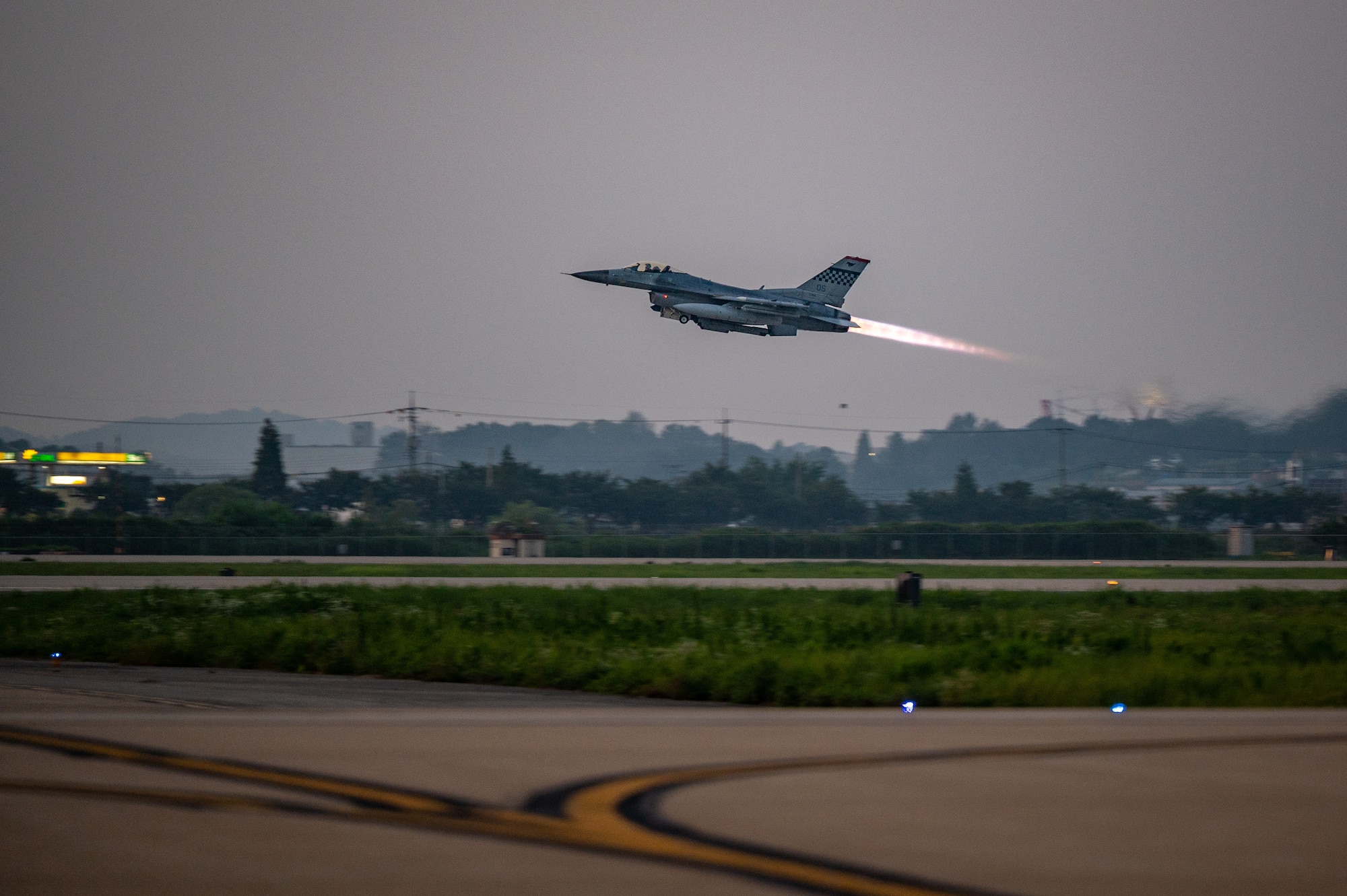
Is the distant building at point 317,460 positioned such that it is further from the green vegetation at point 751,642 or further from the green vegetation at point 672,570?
the green vegetation at point 751,642

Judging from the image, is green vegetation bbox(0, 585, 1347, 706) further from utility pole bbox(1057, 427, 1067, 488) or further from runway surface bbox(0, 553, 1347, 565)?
utility pole bbox(1057, 427, 1067, 488)

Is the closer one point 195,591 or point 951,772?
point 951,772

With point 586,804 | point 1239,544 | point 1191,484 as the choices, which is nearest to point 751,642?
point 586,804

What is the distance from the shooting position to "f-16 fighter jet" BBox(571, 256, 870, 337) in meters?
42.6

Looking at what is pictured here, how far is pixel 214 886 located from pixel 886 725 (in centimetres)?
621

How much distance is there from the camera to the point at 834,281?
1748 inches

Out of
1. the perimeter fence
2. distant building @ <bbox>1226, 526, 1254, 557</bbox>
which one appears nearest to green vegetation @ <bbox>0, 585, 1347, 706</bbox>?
the perimeter fence

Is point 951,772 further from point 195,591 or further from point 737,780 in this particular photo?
point 195,591

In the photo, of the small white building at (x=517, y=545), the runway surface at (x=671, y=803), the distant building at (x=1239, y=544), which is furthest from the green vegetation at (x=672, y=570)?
the runway surface at (x=671, y=803)

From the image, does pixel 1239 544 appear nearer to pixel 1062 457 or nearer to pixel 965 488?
pixel 1062 457

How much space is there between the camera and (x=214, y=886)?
5527mm

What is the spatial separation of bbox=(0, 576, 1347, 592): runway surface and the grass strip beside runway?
1.15m

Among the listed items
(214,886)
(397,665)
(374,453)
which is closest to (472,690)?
(397,665)

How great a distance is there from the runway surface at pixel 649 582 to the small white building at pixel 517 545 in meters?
18.2
